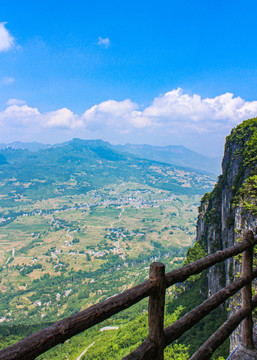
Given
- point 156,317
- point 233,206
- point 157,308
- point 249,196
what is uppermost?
point 249,196

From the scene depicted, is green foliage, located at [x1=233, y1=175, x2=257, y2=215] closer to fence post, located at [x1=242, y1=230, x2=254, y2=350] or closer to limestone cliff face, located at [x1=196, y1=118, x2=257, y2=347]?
limestone cliff face, located at [x1=196, y1=118, x2=257, y2=347]

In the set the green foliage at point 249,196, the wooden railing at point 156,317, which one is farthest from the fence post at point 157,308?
the green foliage at point 249,196

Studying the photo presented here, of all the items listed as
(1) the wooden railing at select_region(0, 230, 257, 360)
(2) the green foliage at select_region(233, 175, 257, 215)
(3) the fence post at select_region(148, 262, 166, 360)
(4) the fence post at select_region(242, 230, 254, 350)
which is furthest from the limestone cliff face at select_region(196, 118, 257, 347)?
(3) the fence post at select_region(148, 262, 166, 360)

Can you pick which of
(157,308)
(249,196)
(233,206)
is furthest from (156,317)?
(233,206)

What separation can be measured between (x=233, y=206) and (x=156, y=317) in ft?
86.6

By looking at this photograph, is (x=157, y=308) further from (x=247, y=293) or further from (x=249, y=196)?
(x=249, y=196)

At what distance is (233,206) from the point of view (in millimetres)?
26469

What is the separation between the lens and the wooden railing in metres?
1.99

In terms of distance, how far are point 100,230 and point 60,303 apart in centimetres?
9511

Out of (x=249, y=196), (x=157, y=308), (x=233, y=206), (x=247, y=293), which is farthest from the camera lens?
(x=233, y=206)

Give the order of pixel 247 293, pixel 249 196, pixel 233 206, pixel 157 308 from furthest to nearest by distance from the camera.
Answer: pixel 233 206
pixel 249 196
pixel 247 293
pixel 157 308

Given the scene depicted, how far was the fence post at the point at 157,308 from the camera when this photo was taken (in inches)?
106

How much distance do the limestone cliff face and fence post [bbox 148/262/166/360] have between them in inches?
799

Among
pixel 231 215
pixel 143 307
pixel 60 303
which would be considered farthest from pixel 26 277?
pixel 231 215
